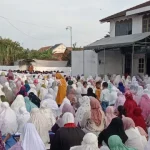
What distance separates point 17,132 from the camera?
24.9 feet

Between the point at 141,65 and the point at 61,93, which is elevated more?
the point at 141,65

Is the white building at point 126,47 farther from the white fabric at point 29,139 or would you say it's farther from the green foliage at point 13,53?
the green foliage at point 13,53

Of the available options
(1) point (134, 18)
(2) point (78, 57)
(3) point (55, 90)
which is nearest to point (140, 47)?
(1) point (134, 18)

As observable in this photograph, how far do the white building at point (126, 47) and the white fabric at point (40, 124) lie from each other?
1273 centimetres

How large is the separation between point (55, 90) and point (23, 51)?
35.4 metres

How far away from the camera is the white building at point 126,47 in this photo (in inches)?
809

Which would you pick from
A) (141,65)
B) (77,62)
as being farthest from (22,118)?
(77,62)

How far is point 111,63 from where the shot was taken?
77.1ft

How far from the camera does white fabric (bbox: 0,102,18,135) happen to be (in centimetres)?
755

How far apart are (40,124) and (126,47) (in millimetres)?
15170

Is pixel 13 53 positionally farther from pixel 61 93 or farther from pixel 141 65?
pixel 61 93

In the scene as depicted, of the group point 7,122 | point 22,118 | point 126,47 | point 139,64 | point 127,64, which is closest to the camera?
point 7,122

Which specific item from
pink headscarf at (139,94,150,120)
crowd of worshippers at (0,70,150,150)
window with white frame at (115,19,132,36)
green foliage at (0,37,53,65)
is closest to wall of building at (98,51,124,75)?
window with white frame at (115,19,132,36)

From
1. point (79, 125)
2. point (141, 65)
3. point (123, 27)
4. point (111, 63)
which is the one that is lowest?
point (79, 125)
